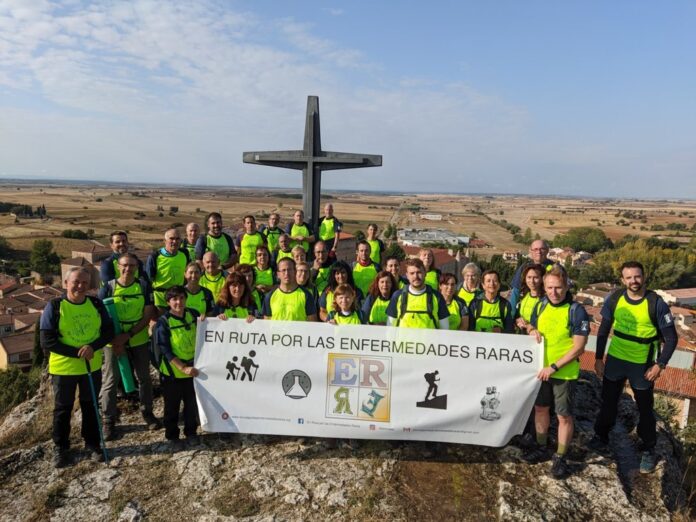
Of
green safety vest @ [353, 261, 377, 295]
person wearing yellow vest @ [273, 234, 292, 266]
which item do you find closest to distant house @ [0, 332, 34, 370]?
person wearing yellow vest @ [273, 234, 292, 266]

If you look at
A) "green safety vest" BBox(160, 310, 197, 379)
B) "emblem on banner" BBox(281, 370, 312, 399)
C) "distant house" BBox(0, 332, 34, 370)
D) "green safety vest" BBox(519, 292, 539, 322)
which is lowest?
"distant house" BBox(0, 332, 34, 370)

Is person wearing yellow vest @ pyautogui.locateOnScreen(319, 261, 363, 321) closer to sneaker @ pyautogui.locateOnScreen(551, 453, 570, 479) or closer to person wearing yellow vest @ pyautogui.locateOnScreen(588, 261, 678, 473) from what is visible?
sneaker @ pyautogui.locateOnScreen(551, 453, 570, 479)

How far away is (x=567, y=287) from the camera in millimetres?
4984

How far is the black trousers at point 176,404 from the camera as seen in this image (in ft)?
17.4

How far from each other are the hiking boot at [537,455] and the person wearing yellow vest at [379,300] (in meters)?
2.31

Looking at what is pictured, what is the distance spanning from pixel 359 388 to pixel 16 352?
38501mm

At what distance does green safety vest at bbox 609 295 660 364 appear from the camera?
4.94 meters

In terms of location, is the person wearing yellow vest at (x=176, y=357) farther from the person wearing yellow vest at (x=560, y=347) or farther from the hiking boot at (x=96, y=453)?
the person wearing yellow vest at (x=560, y=347)

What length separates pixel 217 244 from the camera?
7.86 meters

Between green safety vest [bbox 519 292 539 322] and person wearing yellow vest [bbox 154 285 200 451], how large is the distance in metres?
4.08

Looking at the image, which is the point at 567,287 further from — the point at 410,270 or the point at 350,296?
the point at 350,296

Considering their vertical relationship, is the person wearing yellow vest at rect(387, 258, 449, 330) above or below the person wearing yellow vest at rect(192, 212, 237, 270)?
below

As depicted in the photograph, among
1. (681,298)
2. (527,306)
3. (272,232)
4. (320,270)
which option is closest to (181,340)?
(320,270)

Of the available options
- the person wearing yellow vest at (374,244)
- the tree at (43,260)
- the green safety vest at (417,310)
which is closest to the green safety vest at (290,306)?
the green safety vest at (417,310)
